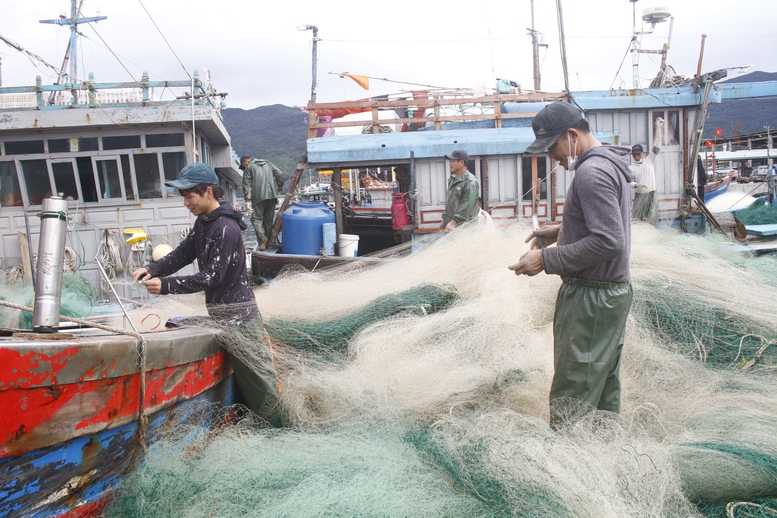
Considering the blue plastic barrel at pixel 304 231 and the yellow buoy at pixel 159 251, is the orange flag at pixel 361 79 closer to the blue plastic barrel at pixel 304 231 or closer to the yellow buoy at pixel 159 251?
the blue plastic barrel at pixel 304 231

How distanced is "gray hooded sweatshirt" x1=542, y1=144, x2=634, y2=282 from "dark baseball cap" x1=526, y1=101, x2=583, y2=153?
166 mm

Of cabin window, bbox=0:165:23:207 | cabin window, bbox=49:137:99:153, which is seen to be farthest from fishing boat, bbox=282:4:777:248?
cabin window, bbox=0:165:23:207

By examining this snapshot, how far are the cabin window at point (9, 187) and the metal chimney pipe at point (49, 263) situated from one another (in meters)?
10.3

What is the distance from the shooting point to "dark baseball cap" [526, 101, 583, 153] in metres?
2.75

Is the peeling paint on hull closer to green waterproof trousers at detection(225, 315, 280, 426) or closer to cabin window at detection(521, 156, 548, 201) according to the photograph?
green waterproof trousers at detection(225, 315, 280, 426)

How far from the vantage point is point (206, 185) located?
11.6ft

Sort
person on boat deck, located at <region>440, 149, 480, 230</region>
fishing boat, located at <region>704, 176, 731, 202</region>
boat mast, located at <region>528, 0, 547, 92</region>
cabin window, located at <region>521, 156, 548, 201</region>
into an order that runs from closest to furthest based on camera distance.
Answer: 1. person on boat deck, located at <region>440, 149, 480, 230</region>
2. cabin window, located at <region>521, 156, 548, 201</region>
3. boat mast, located at <region>528, 0, 547, 92</region>
4. fishing boat, located at <region>704, 176, 731, 202</region>

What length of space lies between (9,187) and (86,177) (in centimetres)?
153

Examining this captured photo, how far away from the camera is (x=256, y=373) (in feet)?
12.2

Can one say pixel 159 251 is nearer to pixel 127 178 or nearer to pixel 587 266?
pixel 127 178

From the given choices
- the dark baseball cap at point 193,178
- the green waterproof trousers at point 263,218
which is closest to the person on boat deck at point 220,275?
the dark baseball cap at point 193,178

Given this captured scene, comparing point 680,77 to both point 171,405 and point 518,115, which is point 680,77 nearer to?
point 518,115

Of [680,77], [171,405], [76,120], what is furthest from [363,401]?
[680,77]

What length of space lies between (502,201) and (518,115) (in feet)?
5.47
